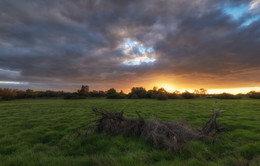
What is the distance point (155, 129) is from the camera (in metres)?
4.63

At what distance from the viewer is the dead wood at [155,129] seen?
434cm

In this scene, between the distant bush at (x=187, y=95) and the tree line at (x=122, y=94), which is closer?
the tree line at (x=122, y=94)

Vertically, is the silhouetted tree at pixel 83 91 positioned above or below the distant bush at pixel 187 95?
above

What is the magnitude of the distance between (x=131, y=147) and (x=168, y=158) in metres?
1.51

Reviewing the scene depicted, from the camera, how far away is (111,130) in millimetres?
5691

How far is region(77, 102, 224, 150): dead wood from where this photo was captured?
4343 mm

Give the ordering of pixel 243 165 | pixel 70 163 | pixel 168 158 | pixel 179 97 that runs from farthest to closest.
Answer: pixel 179 97
pixel 168 158
pixel 70 163
pixel 243 165

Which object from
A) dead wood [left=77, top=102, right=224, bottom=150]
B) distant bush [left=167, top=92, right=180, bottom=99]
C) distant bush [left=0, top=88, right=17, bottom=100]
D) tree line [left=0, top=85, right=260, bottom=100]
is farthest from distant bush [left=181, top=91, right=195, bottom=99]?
distant bush [left=0, top=88, right=17, bottom=100]

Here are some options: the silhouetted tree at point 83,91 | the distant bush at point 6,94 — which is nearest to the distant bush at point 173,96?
the silhouetted tree at point 83,91

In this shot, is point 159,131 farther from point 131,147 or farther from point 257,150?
point 257,150

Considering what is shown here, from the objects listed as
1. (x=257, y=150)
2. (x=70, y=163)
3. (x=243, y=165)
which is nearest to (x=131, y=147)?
(x=70, y=163)

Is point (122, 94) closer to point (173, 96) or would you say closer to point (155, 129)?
point (173, 96)

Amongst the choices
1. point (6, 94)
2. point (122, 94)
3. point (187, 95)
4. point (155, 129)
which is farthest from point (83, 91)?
point (155, 129)

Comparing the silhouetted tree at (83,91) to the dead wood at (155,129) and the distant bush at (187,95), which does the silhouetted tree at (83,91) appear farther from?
the dead wood at (155,129)
